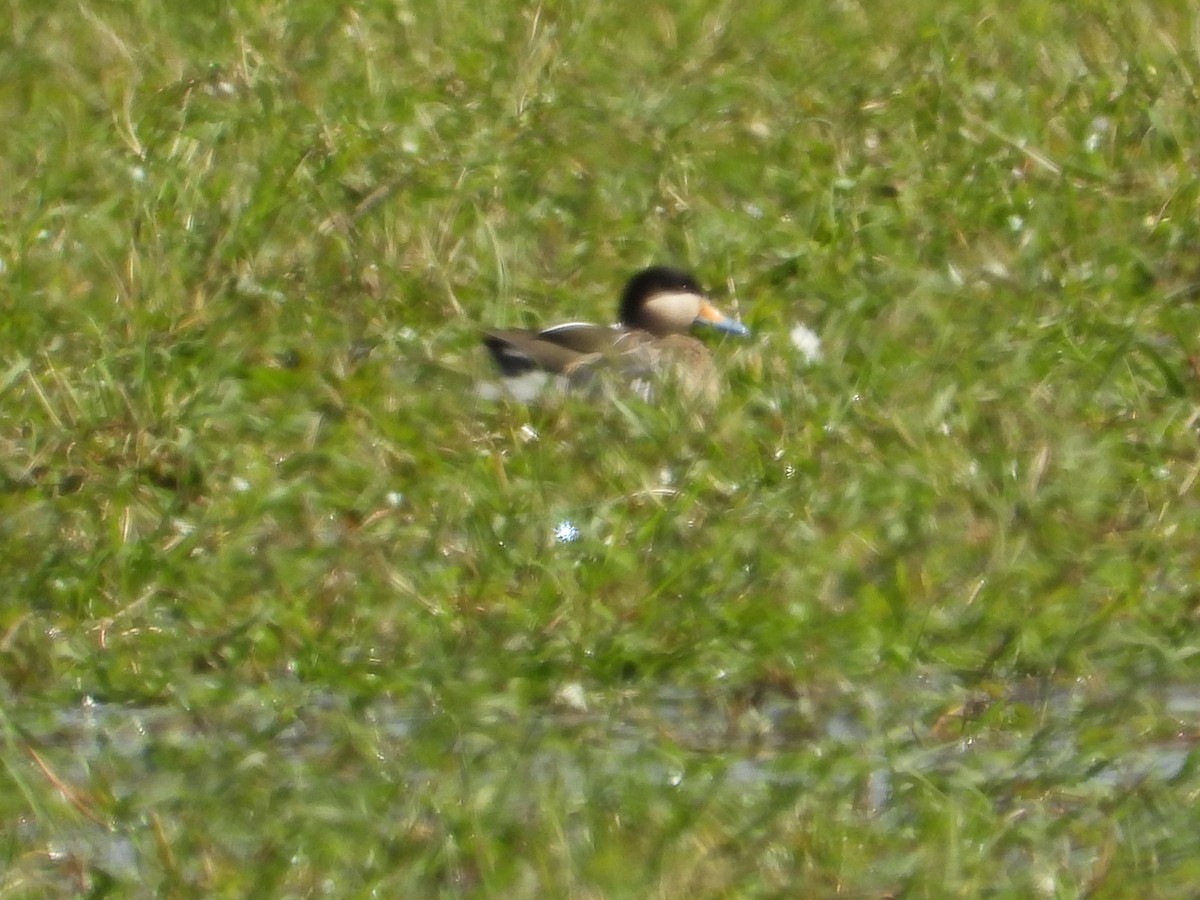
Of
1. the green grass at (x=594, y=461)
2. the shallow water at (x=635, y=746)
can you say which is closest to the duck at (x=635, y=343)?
the green grass at (x=594, y=461)

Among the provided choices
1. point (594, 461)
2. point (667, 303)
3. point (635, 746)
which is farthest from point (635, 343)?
point (635, 746)

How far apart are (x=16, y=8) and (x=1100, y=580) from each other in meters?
5.06

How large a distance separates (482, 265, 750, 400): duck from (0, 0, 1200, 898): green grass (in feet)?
0.42

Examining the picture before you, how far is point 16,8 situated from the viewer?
8.75 metres

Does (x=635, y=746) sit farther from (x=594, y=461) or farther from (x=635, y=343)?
(x=635, y=343)

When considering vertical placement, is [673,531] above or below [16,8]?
above

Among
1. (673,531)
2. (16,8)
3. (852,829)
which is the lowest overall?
(16,8)

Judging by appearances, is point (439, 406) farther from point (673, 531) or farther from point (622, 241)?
point (622, 241)

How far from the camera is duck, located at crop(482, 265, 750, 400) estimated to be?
626 cm

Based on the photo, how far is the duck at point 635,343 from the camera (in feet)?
20.5

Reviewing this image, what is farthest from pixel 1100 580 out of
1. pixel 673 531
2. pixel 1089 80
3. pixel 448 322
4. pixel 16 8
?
pixel 16 8

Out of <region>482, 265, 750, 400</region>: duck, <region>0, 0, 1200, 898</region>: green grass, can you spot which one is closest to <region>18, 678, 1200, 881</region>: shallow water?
<region>0, 0, 1200, 898</region>: green grass

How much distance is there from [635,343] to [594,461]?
93 cm

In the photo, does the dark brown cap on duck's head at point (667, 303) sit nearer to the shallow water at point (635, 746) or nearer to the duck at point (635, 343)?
the duck at point (635, 343)
